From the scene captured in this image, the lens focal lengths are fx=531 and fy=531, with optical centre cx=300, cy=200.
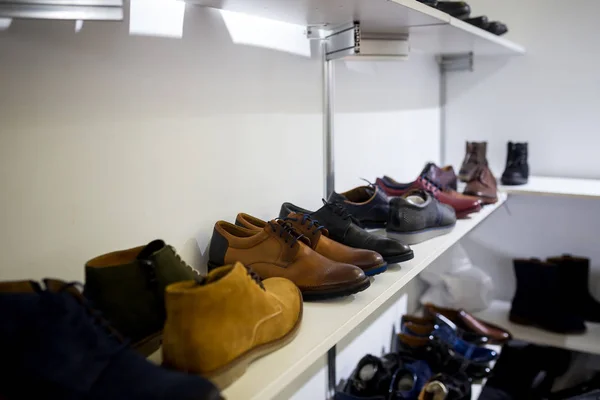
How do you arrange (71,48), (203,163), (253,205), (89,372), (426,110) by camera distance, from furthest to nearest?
(426,110), (253,205), (203,163), (71,48), (89,372)

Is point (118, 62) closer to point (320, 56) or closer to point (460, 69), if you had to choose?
point (320, 56)

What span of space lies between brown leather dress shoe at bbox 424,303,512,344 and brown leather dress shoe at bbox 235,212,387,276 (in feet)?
3.14

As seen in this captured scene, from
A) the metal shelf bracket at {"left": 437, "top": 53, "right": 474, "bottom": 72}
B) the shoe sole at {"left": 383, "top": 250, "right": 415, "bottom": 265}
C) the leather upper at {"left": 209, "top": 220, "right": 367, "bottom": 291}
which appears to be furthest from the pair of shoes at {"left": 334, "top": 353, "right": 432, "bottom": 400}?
the metal shelf bracket at {"left": 437, "top": 53, "right": 474, "bottom": 72}

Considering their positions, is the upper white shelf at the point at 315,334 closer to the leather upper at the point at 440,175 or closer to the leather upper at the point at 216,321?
the leather upper at the point at 216,321

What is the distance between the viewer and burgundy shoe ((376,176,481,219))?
1371 millimetres

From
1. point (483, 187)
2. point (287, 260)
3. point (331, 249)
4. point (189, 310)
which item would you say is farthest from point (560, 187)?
point (189, 310)

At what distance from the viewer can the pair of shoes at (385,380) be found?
55.9 inches

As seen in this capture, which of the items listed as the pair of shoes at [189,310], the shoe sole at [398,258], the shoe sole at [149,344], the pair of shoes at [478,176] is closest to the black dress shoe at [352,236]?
the shoe sole at [398,258]

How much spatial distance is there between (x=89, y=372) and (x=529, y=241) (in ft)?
6.14

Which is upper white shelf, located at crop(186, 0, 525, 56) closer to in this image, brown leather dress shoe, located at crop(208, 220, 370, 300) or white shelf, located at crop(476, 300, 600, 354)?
brown leather dress shoe, located at crop(208, 220, 370, 300)

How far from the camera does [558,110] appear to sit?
193cm

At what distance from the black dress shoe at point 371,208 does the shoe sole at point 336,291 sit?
1.10 feet

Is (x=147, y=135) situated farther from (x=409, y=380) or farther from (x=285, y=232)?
(x=409, y=380)

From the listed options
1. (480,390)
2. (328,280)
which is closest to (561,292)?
(480,390)
